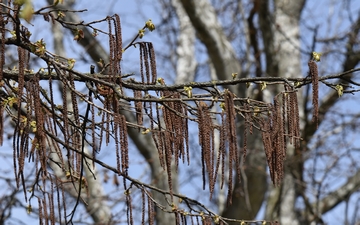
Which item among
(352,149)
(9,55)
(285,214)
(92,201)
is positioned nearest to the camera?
(285,214)

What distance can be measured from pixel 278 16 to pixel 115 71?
6268 mm

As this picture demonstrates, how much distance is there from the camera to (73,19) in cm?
746

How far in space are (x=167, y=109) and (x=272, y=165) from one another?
0.46 m

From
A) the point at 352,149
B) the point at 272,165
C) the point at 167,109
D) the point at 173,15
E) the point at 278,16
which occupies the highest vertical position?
the point at 173,15

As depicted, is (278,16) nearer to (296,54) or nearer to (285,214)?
(296,54)

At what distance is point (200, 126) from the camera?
84.0 inches

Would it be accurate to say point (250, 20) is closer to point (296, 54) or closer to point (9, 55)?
point (296, 54)

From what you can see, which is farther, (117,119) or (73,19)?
(73,19)

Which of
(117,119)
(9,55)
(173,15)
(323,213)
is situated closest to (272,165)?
(117,119)

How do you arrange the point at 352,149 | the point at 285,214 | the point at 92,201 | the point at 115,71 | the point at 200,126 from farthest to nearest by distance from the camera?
the point at 352,149 < the point at 92,201 < the point at 285,214 < the point at 115,71 < the point at 200,126

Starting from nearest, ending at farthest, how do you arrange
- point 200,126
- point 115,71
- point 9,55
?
point 200,126 → point 115,71 → point 9,55

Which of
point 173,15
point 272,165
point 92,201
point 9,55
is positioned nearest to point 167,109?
point 272,165

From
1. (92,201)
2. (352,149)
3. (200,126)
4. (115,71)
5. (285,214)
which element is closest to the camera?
(200,126)

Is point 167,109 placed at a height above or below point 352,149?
below
